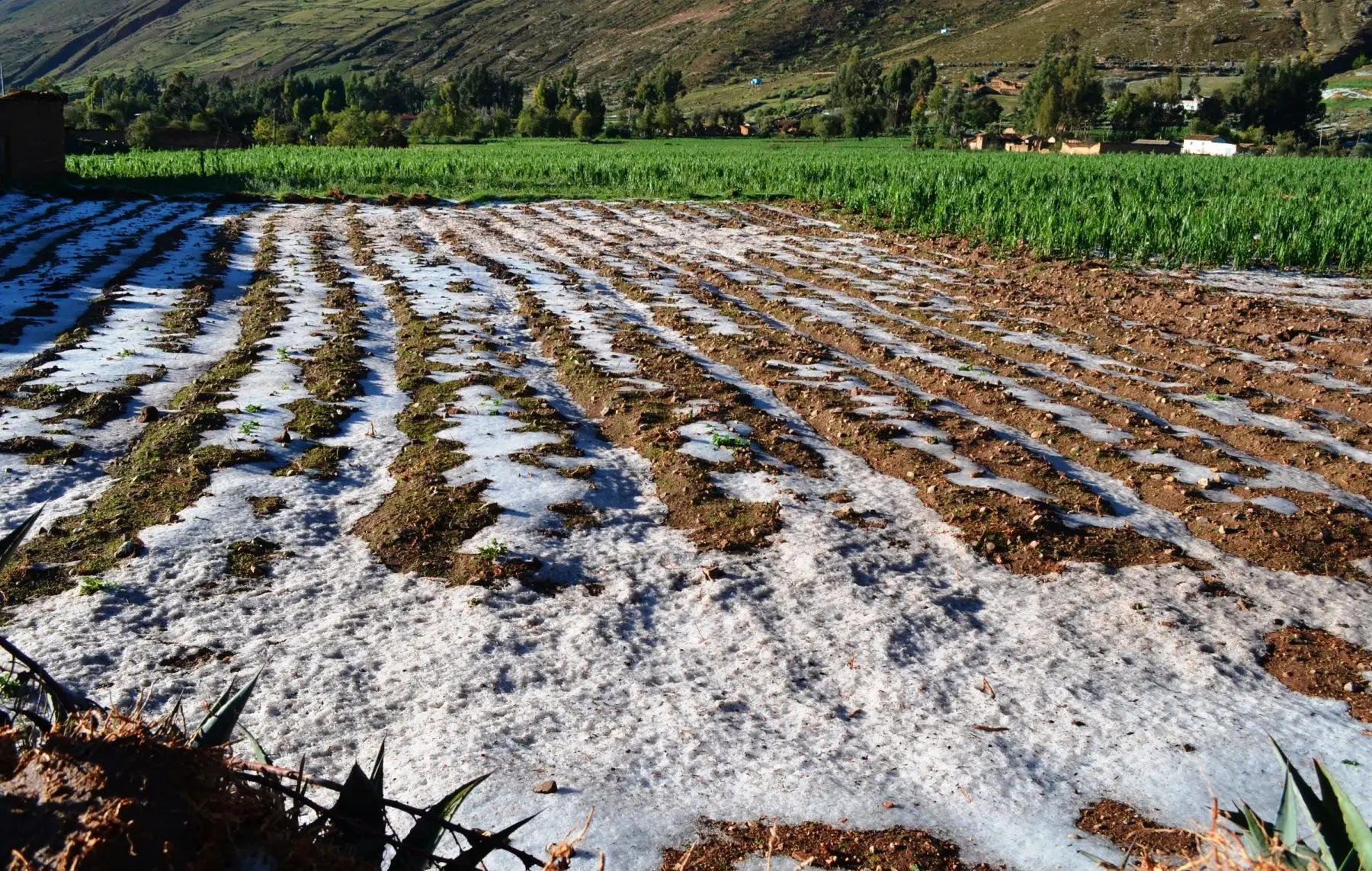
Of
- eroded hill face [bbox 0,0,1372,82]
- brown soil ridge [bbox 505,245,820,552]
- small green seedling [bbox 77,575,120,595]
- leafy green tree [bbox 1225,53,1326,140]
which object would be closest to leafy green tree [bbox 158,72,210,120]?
eroded hill face [bbox 0,0,1372,82]

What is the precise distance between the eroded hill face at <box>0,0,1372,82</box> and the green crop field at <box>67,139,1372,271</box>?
87.3 metres

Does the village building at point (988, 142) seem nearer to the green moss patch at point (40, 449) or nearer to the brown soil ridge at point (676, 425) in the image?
the brown soil ridge at point (676, 425)

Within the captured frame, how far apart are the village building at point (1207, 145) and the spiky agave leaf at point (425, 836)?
60944 mm

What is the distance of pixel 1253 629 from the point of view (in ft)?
15.1

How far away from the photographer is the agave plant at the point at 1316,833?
60.3 inches

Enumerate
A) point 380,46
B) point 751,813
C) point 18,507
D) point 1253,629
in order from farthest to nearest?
point 380,46 → point 18,507 → point 1253,629 → point 751,813

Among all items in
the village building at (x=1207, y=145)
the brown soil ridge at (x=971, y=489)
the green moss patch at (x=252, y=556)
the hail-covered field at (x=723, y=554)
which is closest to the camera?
the hail-covered field at (x=723, y=554)

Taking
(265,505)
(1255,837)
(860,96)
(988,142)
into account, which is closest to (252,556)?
(265,505)

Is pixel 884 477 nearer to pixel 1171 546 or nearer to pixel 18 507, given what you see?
pixel 1171 546

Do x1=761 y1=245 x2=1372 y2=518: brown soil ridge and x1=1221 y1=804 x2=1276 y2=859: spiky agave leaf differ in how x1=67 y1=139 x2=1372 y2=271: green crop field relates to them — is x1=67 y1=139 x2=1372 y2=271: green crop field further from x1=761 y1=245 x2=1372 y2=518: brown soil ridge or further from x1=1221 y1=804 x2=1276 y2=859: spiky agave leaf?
x1=1221 y1=804 x2=1276 y2=859: spiky agave leaf

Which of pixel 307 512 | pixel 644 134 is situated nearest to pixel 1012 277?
pixel 307 512

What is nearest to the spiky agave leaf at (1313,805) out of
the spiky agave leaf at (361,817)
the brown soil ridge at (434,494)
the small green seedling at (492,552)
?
the spiky agave leaf at (361,817)

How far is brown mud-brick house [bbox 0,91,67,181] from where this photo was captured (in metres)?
24.0

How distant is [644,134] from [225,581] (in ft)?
224
